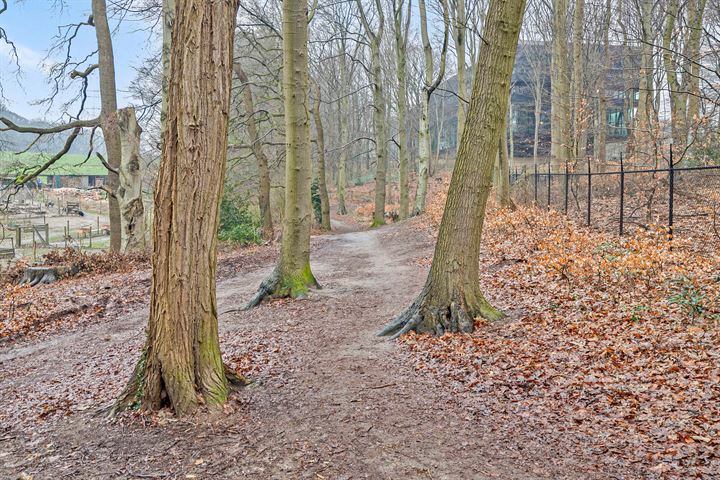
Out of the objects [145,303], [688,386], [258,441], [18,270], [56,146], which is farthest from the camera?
[56,146]

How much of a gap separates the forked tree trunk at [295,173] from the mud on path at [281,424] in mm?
1556

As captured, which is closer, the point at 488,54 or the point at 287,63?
the point at 488,54

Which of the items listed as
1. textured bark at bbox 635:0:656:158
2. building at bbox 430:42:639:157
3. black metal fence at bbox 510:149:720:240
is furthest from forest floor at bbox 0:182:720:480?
building at bbox 430:42:639:157

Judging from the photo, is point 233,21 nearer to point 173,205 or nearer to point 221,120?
point 221,120

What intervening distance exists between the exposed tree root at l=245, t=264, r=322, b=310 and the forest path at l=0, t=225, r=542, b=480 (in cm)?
158

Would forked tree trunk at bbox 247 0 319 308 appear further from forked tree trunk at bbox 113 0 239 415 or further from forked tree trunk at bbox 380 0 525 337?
forked tree trunk at bbox 113 0 239 415

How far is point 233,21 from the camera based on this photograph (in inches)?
183

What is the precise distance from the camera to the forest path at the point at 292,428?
12.0ft

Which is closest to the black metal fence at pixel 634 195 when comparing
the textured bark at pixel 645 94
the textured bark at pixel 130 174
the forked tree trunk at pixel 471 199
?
the textured bark at pixel 645 94

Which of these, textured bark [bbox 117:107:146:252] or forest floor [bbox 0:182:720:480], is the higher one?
textured bark [bbox 117:107:146:252]

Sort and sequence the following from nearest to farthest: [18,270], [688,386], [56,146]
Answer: [688,386] < [18,270] < [56,146]

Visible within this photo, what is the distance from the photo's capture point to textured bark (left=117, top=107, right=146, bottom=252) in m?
14.7

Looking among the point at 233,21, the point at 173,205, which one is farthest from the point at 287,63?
the point at 173,205

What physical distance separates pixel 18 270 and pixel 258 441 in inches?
526
